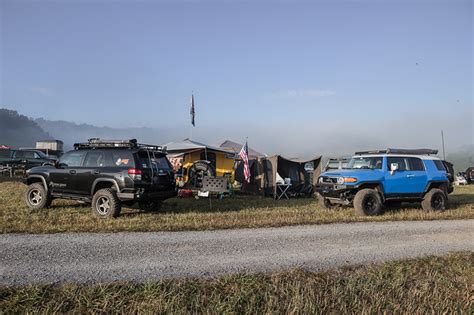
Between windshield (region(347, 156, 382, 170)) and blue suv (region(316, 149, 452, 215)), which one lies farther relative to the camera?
windshield (region(347, 156, 382, 170))

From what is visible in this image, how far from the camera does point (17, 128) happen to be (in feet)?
458

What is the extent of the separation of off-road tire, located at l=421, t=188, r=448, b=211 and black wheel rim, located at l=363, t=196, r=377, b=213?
2.12 metres

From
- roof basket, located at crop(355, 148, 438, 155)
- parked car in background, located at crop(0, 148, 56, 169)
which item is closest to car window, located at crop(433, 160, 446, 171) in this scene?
roof basket, located at crop(355, 148, 438, 155)

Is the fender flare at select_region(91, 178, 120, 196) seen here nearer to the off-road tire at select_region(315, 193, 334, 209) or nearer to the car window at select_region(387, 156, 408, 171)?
the off-road tire at select_region(315, 193, 334, 209)

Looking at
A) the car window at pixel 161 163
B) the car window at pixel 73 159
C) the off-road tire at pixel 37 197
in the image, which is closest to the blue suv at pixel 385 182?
the car window at pixel 161 163

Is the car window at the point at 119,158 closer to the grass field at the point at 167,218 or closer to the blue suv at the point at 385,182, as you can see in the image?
the grass field at the point at 167,218

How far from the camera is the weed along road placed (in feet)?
17.2

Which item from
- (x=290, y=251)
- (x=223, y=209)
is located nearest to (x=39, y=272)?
(x=290, y=251)

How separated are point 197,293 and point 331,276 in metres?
1.96

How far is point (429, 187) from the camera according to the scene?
12422 mm

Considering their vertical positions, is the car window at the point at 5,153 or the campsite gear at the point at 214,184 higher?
the car window at the point at 5,153

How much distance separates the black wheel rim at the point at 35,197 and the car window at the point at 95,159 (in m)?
1.88

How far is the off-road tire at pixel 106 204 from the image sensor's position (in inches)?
382

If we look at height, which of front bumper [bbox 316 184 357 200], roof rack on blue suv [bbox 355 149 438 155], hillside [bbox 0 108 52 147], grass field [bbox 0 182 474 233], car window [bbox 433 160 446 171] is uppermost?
hillside [bbox 0 108 52 147]
